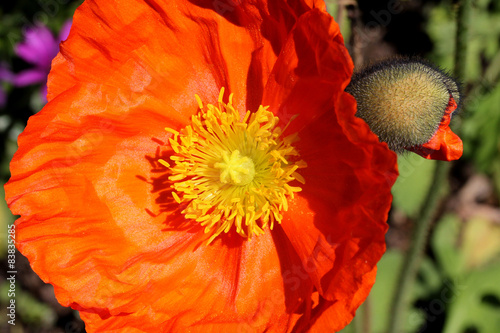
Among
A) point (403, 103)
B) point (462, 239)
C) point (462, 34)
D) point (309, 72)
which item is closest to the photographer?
point (403, 103)

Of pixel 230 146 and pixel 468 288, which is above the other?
pixel 230 146

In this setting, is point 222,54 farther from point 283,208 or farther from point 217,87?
point 283,208

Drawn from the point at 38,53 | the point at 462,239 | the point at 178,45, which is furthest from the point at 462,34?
the point at 38,53

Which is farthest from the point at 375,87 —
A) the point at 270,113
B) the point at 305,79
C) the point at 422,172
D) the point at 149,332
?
the point at 422,172

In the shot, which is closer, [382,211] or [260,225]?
[382,211]

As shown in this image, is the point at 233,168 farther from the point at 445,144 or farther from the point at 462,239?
the point at 462,239

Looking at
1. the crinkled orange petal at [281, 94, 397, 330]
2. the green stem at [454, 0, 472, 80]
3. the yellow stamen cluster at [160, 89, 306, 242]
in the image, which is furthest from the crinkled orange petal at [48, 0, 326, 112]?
the green stem at [454, 0, 472, 80]
